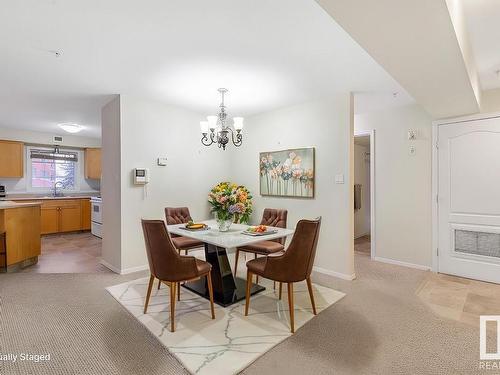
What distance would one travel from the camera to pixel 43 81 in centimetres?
316

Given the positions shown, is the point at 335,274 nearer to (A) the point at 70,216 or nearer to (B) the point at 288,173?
(B) the point at 288,173

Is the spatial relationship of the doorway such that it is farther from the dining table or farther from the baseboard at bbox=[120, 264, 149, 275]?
the baseboard at bbox=[120, 264, 149, 275]

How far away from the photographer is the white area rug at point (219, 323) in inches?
75.5

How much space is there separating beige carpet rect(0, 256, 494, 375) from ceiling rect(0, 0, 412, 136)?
7.85 feet

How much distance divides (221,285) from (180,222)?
1269 mm

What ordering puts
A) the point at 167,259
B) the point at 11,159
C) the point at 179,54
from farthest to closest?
the point at 11,159
the point at 179,54
the point at 167,259

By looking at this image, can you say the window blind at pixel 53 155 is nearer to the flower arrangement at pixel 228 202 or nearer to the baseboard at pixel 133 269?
the baseboard at pixel 133 269

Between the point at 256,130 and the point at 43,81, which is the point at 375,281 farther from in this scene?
the point at 43,81

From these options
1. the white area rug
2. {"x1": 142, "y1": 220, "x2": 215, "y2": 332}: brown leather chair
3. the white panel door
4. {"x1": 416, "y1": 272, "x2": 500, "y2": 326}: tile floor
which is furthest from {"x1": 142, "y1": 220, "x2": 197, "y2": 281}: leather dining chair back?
the white panel door

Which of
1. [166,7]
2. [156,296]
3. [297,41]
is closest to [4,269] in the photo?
[156,296]

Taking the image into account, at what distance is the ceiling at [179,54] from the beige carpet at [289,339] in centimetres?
239

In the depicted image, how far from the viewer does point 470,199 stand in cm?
347

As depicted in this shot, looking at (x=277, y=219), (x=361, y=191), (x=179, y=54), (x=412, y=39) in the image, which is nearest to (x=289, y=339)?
(x=277, y=219)

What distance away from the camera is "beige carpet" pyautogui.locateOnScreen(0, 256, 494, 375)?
182 cm
